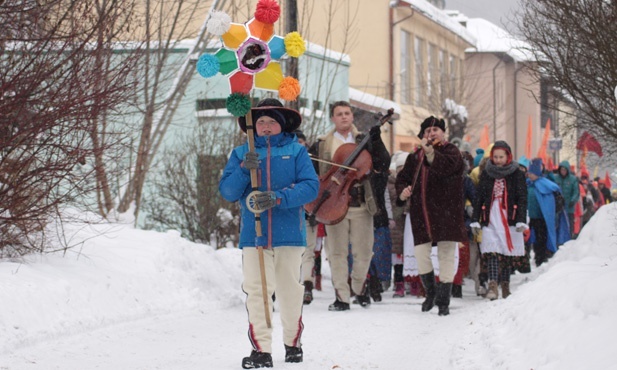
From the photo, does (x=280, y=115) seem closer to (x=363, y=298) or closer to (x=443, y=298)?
(x=443, y=298)

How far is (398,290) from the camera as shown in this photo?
14.1m

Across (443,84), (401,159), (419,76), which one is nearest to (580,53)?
(401,159)

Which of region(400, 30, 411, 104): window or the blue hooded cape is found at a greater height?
region(400, 30, 411, 104): window

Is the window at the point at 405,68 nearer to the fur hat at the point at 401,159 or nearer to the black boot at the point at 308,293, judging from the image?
the fur hat at the point at 401,159

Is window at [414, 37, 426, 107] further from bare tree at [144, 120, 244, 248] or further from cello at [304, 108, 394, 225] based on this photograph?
cello at [304, 108, 394, 225]

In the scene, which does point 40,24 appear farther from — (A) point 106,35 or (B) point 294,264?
(B) point 294,264

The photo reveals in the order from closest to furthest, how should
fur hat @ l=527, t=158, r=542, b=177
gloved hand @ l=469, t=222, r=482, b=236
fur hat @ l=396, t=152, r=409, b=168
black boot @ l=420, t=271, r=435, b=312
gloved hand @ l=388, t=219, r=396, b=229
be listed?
black boot @ l=420, t=271, r=435, b=312
gloved hand @ l=469, t=222, r=482, b=236
gloved hand @ l=388, t=219, r=396, b=229
fur hat @ l=396, t=152, r=409, b=168
fur hat @ l=527, t=158, r=542, b=177

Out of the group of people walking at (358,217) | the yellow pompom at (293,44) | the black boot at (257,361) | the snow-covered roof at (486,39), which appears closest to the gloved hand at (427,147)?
the group of people walking at (358,217)

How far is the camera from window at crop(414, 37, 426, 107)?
139 ft

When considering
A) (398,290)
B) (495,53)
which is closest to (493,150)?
(398,290)

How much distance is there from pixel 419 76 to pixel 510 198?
3059cm

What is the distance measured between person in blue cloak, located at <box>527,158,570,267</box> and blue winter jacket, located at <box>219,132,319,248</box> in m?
10.7

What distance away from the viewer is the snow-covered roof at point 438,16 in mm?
40144

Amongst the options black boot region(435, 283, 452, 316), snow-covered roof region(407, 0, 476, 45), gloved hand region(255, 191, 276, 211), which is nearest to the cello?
black boot region(435, 283, 452, 316)
